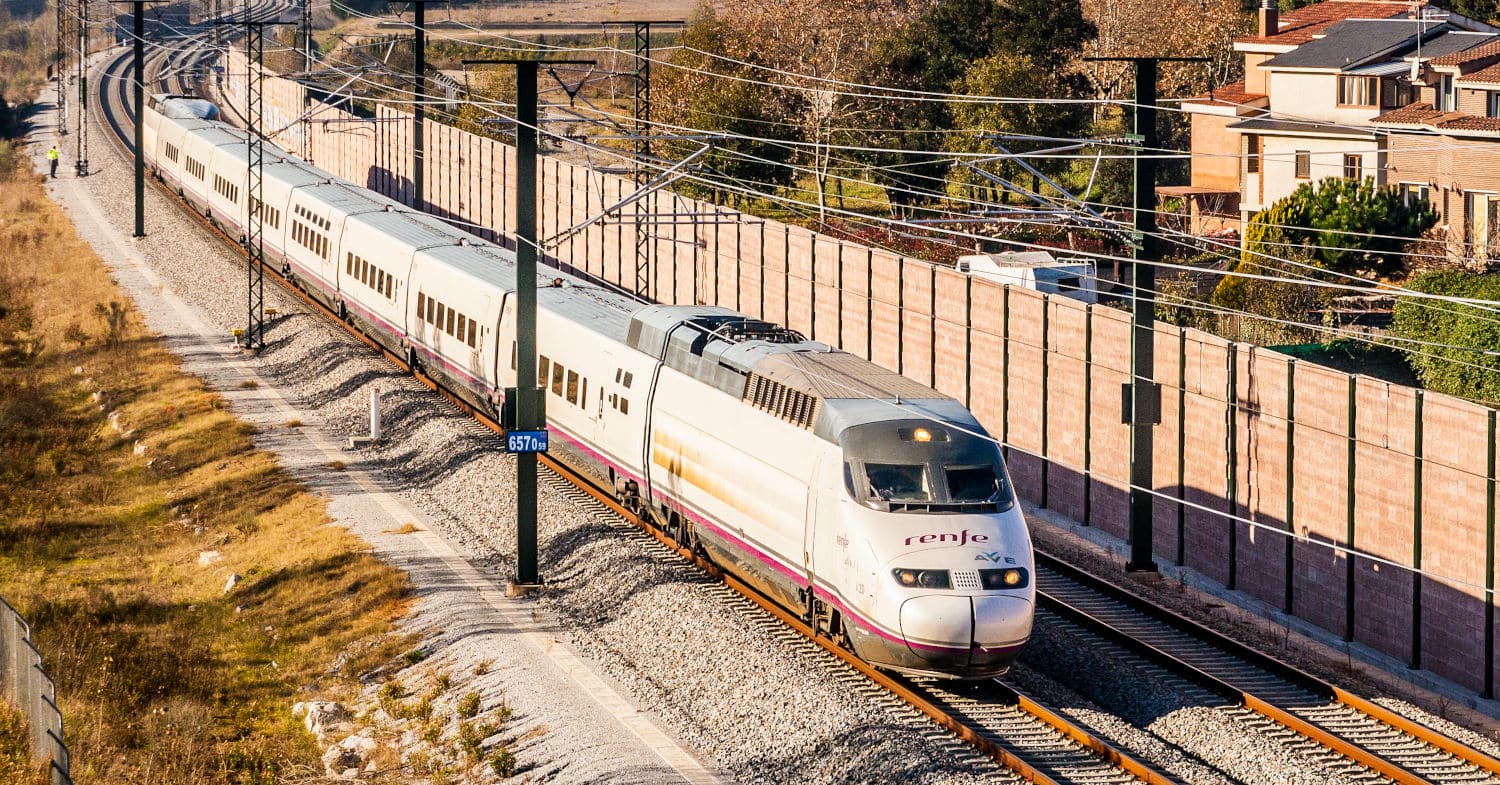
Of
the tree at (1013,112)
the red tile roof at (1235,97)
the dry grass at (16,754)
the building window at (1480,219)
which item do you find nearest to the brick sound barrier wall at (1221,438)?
the dry grass at (16,754)

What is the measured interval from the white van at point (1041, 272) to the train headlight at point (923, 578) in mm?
27791

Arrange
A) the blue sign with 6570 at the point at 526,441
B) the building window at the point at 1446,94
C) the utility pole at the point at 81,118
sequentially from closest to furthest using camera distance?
the blue sign with 6570 at the point at 526,441 → the building window at the point at 1446,94 → the utility pole at the point at 81,118

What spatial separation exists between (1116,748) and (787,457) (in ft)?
18.5

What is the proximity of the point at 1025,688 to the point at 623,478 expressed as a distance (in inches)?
374

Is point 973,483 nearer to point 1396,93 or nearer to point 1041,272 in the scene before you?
point 1041,272

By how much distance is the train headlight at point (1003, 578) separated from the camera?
20078mm

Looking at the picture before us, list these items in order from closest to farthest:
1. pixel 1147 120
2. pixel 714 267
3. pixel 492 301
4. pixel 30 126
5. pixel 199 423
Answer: pixel 1147 120
pixel 492 301
pixel 199 423
pixel 714 267
pixel 30 126

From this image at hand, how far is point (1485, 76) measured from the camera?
57.8m

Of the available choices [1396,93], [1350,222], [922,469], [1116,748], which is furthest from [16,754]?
[1396,93]

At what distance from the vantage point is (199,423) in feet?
133

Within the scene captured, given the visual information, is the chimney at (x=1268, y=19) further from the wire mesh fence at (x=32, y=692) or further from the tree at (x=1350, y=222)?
the wire mesh fence at (x=32, y=692)

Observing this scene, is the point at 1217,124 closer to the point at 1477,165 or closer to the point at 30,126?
the point at 1477,165

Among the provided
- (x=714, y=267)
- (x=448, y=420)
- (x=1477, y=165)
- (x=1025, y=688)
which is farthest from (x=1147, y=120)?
(x=1477, y=165)

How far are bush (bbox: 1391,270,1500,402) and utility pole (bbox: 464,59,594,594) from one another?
22128mm
